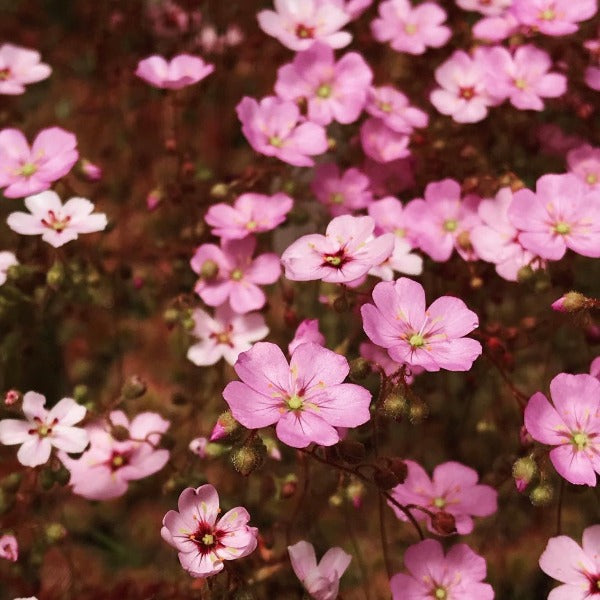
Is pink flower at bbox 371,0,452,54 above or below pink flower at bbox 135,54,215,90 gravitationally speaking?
above

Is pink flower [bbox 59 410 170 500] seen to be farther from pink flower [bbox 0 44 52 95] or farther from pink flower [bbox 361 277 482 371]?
pink flower [bbox 0 44 52 95]

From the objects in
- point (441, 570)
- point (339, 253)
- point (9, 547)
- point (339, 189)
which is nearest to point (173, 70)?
point (339, 189)

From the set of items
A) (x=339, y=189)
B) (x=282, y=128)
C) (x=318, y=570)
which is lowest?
(x=318, y=570)

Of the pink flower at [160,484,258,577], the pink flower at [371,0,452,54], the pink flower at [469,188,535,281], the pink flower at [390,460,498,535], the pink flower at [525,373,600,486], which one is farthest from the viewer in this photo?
the pink flower at [371,0,452,54]

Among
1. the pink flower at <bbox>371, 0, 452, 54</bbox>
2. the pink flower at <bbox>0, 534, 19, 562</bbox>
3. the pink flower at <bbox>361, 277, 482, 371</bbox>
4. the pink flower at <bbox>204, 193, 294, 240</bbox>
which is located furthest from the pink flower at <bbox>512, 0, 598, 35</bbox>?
the pink flower at <bbox>0, 534, 19, 562</bbox>

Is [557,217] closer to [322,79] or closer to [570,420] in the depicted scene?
[570,420]

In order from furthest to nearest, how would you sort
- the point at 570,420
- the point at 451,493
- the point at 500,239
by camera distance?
the point at 500,239
the point at 451,493
the point at 570,420
